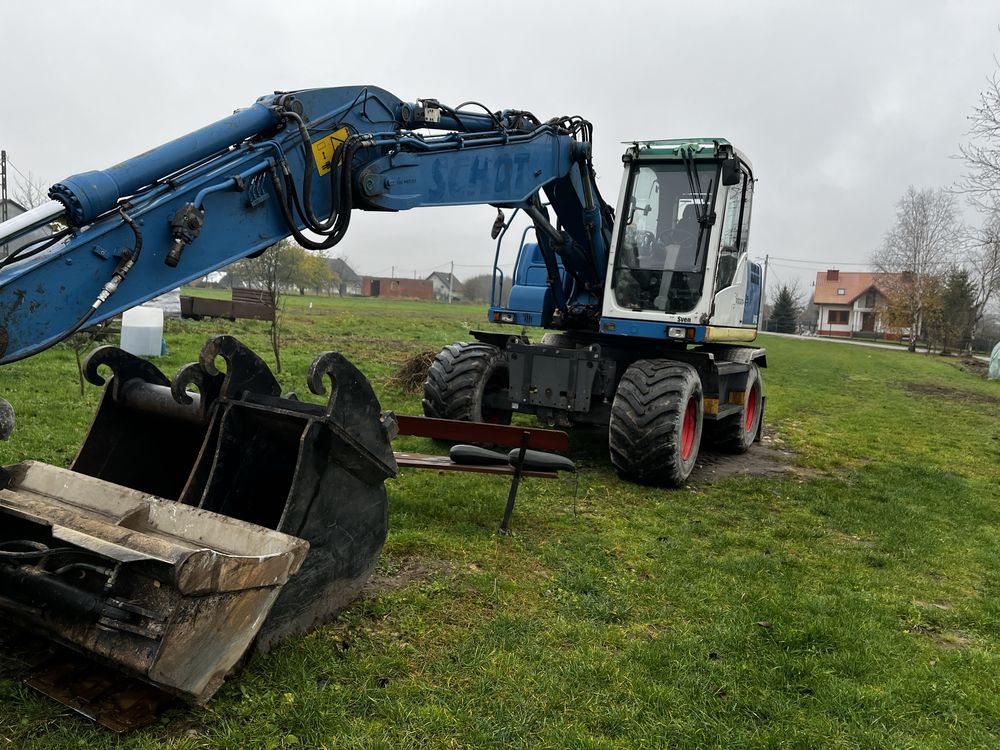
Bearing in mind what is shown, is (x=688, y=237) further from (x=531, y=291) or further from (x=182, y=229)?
(x=182, y=229)

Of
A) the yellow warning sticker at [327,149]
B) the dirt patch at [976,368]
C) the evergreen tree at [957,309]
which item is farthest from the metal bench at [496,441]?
the evergreen tree at [957,309]

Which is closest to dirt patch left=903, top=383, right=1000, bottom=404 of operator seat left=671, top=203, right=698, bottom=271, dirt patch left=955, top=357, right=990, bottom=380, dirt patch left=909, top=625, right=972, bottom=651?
dirt patch left=955, top=357, right=990, bottom=380

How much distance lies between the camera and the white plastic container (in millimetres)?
11422

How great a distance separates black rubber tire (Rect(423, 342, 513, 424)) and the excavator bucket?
3.69 m

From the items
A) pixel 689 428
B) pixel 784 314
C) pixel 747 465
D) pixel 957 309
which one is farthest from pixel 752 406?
pixel 784 314

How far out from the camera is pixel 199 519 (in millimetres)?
3064

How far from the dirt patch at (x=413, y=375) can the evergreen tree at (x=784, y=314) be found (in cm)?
5978

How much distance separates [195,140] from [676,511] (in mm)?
4487

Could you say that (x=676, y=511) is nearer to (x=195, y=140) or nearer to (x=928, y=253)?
(x=195, y=140)

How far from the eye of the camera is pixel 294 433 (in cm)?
338

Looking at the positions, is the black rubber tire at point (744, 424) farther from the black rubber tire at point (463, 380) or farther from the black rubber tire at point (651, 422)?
the black rubber tire at point (463, 380)

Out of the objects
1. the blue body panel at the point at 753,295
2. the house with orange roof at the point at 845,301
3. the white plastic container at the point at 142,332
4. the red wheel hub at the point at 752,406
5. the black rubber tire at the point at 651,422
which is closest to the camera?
the black rubber tire at the point at 651,422

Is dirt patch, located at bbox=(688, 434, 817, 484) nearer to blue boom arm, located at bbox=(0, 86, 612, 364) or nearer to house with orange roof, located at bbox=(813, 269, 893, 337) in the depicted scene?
blue boom arm, located at bbox=(0, 86, 612, 364)

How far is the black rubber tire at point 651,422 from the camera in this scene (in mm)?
6367
